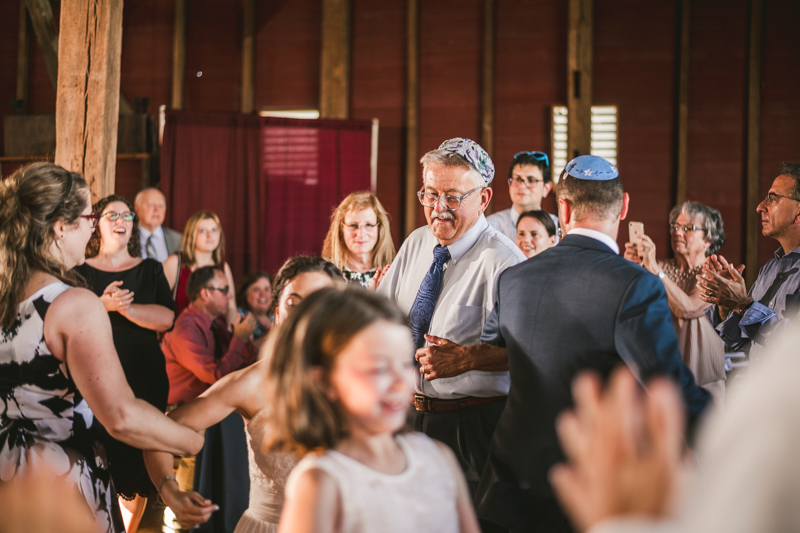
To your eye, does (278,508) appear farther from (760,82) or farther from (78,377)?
(760,82)

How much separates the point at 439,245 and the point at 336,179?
3.99 metres

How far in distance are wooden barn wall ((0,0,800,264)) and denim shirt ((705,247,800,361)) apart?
10.8ft

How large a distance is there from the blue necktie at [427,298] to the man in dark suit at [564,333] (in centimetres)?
42

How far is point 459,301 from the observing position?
2344 mm

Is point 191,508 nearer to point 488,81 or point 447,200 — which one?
point 447,200

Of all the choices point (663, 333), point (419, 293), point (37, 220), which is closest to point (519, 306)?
point (663, 333)

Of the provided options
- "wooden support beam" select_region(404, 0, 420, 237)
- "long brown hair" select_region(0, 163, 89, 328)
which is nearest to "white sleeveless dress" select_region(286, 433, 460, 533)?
"long brown hair" select_region(0, 163, 89, 328)

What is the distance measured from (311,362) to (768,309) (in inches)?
92.2

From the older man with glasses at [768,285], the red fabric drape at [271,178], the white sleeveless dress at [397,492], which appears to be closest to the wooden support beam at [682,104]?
the red fabric drape at [271,178]

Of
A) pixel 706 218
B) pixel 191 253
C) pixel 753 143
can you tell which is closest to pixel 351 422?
pixel 706 218

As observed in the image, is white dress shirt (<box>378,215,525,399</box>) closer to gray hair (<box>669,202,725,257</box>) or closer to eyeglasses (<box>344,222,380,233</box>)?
eyeglasses (<box>344,222,380,233</box>)

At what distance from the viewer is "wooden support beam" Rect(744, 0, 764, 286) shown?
6.11 meters

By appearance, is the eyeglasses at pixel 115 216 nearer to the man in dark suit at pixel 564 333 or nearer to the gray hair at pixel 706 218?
the man in dark suit at pixel 564 333

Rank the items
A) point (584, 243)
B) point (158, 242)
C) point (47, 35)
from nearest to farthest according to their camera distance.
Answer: point (584, 243)
point (158, 242)
point (47, 35)
